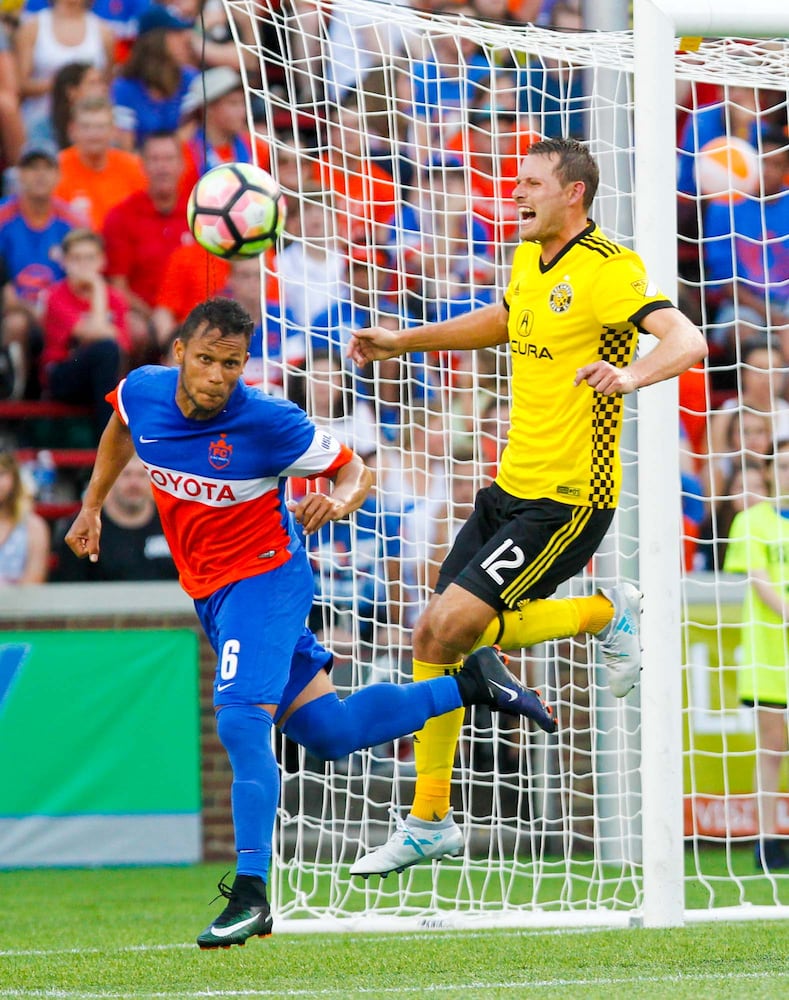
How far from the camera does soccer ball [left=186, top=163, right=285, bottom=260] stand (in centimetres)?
588

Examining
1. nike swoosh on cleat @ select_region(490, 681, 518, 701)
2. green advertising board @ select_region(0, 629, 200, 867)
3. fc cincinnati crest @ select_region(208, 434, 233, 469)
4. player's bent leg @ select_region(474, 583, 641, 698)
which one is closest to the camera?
fc cincinnati crest @ select_region(208, 434, 233, 469)

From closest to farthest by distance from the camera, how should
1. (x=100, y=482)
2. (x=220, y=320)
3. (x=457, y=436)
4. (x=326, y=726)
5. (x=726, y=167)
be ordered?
(x=220, y=320) → (x=326, y=726) → (x=100, y=482) → (x=457, y=436) → (x=726, y=167)

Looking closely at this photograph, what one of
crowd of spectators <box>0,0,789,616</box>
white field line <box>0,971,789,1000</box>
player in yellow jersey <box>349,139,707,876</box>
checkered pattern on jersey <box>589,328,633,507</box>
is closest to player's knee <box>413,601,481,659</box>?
player in yellow jersey <box>349,139,707,876</box>

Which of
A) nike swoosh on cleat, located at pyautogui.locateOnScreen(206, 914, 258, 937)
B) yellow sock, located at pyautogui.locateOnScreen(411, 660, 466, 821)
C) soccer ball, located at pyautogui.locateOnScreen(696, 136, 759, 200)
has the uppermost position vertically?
soccer ball, located at pyautogui.locateOnScreen(696, 136, 759, 200)

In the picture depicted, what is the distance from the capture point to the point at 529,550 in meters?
5.89

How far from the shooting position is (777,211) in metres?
10.2

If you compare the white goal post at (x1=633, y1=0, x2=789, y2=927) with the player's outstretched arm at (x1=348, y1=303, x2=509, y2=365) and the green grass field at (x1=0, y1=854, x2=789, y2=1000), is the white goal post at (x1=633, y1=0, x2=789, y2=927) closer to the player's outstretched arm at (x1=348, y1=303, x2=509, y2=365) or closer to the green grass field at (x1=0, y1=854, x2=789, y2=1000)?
the green grass field at (x1=0, y1=854, x2=789, y2=1000)

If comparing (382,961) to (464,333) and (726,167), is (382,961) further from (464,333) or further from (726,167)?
(726,167)

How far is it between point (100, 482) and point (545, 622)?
5.61ft

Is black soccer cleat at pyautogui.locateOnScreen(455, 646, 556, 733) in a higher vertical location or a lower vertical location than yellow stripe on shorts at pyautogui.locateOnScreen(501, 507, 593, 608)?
lower

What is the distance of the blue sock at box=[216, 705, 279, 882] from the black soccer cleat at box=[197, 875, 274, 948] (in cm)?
12

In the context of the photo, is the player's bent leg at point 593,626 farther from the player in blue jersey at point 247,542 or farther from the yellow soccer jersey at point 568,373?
the yellow soccer jersey at point 568,373

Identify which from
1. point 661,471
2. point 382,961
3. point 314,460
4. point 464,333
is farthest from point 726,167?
point 382,961

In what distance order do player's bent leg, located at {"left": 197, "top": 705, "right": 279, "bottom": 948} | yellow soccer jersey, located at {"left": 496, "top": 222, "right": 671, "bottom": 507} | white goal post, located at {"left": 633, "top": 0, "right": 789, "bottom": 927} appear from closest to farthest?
player's bent leg, located at {"left": 197, "top": 705, "right": 279, "bottom": 948} < yellow soccer jersey, located at {"left": 496, "top": 222, "right": 671, "bottom": 507} < white goal post, located at {"left": 633, "top": 0, "right": 789, "bottom": 927}
